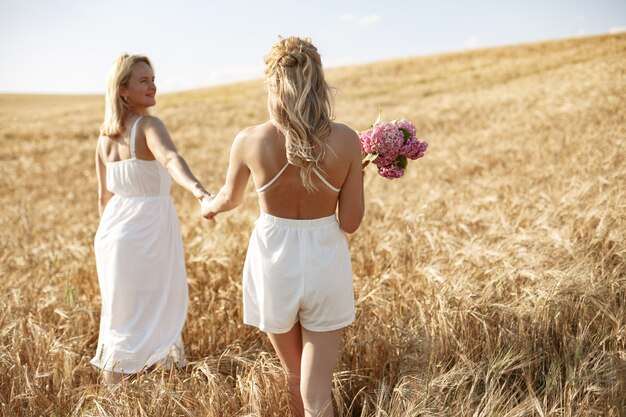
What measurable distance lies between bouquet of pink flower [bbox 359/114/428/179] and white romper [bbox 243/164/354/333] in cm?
49

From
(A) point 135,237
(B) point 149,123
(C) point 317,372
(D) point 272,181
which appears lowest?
(C) point 317,372

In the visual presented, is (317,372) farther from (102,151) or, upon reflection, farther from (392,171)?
(102,151)

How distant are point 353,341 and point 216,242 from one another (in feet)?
7.30

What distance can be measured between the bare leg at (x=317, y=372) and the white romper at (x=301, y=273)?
6cm

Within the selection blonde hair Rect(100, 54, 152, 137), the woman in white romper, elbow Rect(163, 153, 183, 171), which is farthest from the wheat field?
blonde hair Rect(100, 54, 152, 137)

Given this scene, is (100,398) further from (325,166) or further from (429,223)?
(429,223)

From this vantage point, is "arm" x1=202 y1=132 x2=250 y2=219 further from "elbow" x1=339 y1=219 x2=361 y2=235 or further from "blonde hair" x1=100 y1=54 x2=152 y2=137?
"blonde hair" x1=100 y1=54 x2=152 y2=137

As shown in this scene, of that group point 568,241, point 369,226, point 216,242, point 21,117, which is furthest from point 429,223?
point 21,117

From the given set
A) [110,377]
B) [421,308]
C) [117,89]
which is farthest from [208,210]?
[421,308]

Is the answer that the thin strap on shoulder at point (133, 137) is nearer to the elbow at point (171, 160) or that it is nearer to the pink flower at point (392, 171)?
the elbow at point (171, 160)

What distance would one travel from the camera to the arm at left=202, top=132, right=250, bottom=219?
7.43 feet

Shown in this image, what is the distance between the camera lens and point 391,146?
2.61 metres

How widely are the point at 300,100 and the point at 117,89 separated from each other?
5.40 ft

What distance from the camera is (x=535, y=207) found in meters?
5.34
